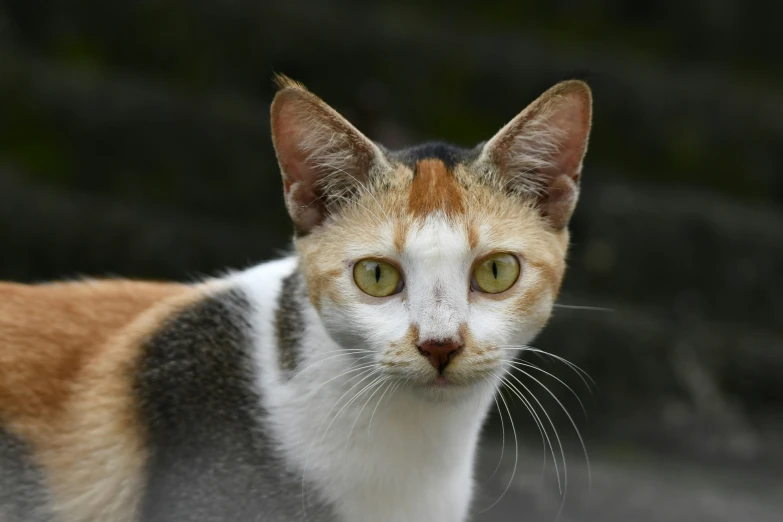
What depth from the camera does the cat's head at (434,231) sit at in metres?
2.05

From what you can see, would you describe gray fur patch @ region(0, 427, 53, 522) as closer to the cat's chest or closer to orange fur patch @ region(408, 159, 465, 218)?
the cat's chest

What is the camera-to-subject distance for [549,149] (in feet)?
7.48

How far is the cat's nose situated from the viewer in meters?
1.99

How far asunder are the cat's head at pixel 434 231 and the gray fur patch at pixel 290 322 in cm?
12

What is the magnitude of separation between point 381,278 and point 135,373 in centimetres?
67

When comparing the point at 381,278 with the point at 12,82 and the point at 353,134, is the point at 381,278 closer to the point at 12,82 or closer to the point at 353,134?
the point at 353,134

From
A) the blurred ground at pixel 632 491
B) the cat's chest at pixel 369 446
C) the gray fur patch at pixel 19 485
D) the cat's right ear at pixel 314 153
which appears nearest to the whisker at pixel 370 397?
the cat's chest at pixel 369 446

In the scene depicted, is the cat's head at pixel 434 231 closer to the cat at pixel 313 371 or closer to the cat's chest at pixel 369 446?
the cat at pixel 313 371

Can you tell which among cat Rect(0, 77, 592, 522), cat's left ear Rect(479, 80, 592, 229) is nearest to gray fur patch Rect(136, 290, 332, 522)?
cat Rect(0, 77, 592, 522)

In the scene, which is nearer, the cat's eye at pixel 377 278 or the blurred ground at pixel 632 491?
the cat's eye at pixel 377 278

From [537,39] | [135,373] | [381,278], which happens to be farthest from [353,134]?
[537,39]

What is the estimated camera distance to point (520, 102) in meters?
4.84

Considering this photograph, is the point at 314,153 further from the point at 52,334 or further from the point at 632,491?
the point at 632,491

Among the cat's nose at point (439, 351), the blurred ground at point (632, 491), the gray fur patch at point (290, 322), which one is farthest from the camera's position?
the blurred ground at point (632, 491)
